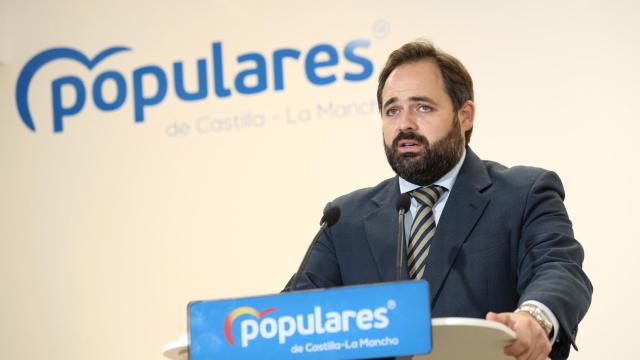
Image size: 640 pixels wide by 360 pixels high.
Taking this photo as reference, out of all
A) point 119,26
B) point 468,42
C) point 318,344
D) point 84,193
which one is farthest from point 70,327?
point 318,344

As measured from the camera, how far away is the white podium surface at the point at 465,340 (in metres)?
2.04

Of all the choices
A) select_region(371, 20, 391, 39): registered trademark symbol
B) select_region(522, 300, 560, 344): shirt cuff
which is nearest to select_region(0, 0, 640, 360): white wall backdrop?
select_region(371, 20, 391, 39): registered trademark symbol

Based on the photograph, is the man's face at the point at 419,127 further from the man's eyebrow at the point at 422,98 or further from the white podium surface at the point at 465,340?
the white podium surface at the point at 465,340

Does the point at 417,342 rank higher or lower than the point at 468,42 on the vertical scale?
lower

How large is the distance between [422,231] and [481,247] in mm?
208

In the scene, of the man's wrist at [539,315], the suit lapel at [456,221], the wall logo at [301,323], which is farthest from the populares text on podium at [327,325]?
the suit lapel at [456,221]

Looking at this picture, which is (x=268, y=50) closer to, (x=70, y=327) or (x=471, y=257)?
(x=70, y=327)

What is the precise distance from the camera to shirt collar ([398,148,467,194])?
3400mm

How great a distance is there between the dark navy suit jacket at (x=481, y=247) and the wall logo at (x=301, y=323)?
0.83 m

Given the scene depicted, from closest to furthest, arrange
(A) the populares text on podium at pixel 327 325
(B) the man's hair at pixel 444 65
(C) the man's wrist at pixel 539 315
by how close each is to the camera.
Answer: (A) the populares text on podium at pixel 327 325 < (C) the man's wrist at pixel 539 315 < (B) the man's hair at pixel 444 65

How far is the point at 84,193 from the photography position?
19.6 feet

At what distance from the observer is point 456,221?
3.18m

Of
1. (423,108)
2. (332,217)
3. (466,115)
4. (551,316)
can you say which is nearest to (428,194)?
(423,108)

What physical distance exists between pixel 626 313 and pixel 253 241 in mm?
2082
